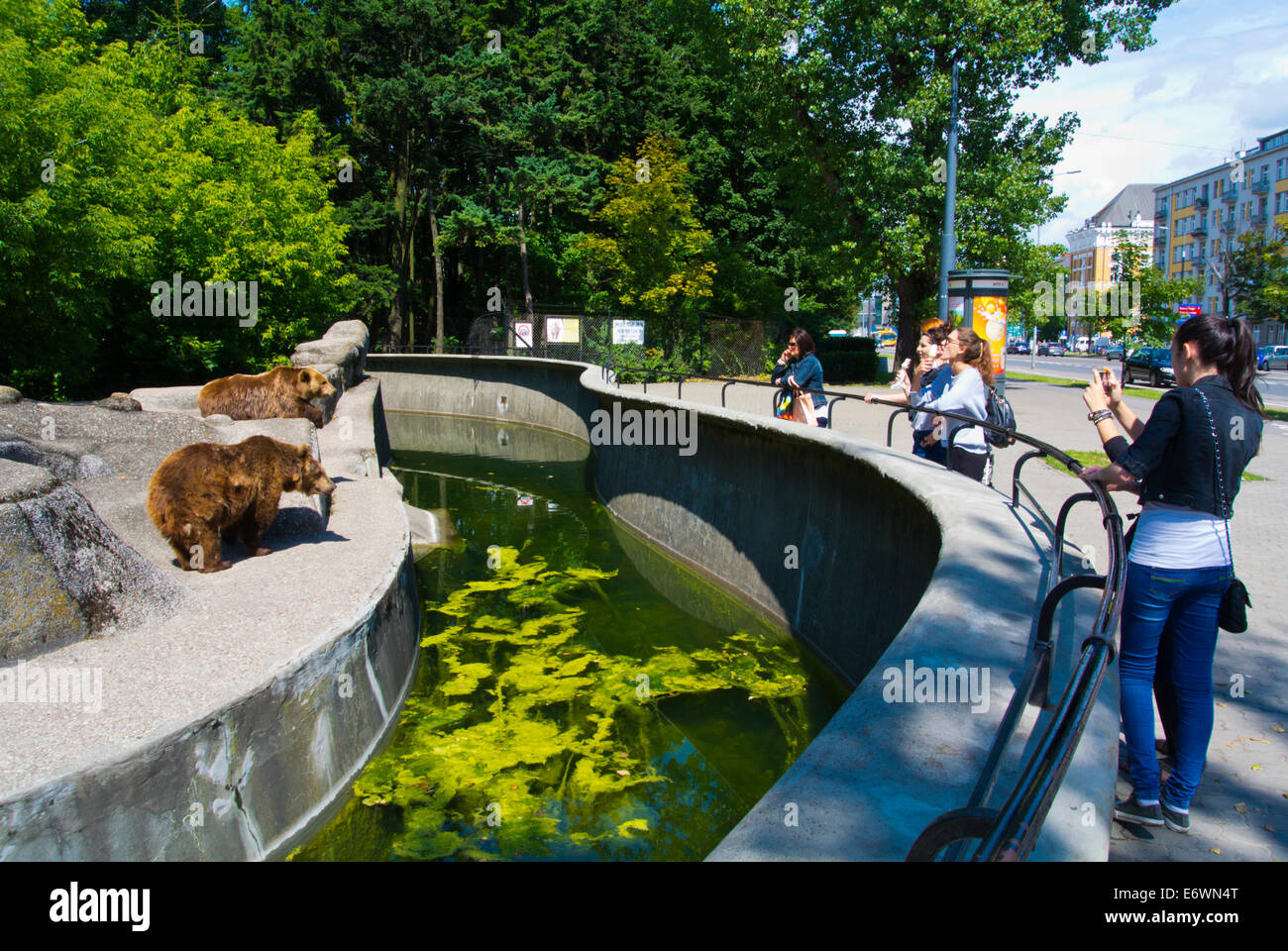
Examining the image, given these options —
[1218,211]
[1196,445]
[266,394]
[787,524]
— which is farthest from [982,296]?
[1218,211]

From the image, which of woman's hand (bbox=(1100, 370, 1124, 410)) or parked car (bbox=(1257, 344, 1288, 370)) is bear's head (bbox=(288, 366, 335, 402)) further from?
parked car (bbox=(1257, 344, 1288, 370))

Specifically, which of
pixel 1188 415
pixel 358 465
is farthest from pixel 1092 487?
pixel 358 465

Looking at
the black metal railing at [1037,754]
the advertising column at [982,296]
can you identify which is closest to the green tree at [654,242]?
the advertising column at [982,296]

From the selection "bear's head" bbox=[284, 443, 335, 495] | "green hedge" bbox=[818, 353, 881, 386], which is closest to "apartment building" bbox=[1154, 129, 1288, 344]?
"green hedge" bbox=[818, 353, 881, 386]

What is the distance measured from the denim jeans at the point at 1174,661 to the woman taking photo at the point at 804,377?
6.90 m

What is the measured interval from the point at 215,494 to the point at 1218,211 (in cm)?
10478

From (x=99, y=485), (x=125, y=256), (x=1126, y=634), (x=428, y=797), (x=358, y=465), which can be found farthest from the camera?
(x=125, y=256)

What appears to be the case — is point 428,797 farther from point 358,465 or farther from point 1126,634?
point 358,465

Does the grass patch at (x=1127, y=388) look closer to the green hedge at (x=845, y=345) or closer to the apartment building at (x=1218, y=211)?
the green hedge at (x=845, y=345)

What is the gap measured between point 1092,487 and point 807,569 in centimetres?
580

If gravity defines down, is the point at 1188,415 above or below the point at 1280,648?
above

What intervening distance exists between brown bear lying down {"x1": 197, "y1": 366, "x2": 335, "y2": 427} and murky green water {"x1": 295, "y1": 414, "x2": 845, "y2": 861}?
3069mm
